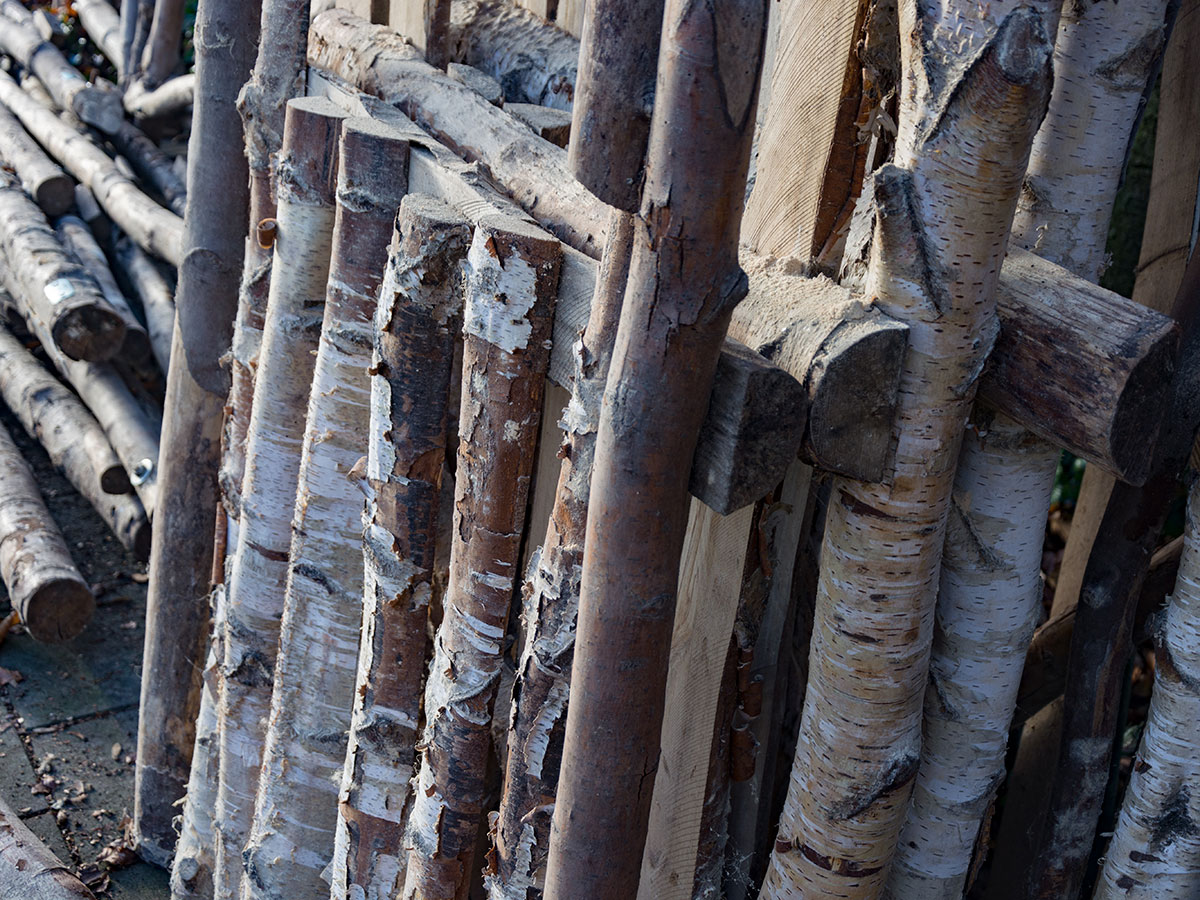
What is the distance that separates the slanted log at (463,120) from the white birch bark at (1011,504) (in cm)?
64

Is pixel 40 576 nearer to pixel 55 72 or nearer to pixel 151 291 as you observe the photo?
pixel 151 291

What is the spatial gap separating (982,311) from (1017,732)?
4.90 ft

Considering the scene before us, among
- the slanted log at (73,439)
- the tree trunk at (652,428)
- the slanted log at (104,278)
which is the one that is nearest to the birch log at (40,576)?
→ the slanted log at (73,439)

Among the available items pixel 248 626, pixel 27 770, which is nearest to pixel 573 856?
pixel 248 626

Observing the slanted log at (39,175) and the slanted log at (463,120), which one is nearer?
the slanted log at (463,120)

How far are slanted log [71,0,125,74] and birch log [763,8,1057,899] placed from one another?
673 cm

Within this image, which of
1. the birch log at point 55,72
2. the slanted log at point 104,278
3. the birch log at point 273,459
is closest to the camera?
the birch log at point 273,459

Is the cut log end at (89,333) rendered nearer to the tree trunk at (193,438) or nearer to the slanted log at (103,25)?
the tree trunk at (193,438)

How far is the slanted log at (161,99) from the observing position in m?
6.20

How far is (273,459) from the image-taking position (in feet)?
8.19

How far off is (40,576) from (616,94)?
3.16 m

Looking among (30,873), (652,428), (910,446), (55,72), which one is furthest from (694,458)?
(55,72)

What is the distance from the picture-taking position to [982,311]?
1397mm

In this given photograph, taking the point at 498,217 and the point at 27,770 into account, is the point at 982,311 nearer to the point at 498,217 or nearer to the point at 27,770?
the point at 498,217
